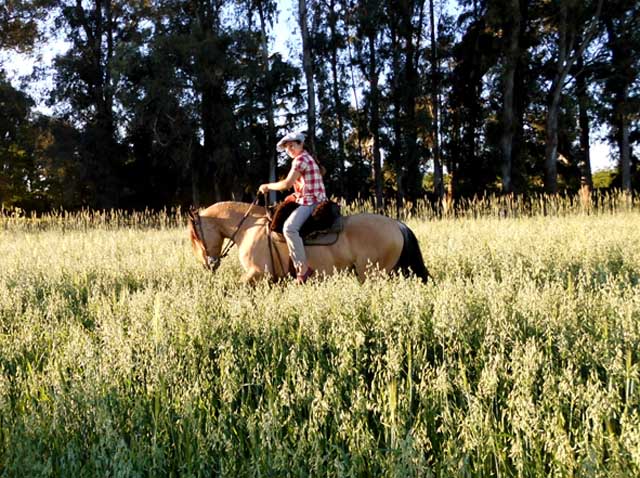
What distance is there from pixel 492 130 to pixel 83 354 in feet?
91.2

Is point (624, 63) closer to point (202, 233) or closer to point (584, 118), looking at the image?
point (584, 118)

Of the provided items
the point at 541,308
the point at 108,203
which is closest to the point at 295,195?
the point at 541,308

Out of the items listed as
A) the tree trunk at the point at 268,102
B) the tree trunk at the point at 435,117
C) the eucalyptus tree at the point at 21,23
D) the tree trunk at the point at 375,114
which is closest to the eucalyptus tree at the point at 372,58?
the tree trunk at the point at 375,114

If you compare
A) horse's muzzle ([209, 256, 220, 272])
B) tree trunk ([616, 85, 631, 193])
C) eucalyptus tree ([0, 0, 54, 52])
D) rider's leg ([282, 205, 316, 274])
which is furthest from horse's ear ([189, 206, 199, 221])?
eucalyptus tree ([0, 0, 54, 52])

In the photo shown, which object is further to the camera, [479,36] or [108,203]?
[108,203]

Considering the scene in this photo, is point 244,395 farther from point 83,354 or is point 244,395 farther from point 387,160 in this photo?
point 387,160

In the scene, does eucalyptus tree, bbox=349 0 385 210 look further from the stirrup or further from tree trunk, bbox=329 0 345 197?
the stirrup

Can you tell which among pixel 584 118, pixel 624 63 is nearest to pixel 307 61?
pixel 624 63

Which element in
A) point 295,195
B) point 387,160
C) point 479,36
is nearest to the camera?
point 295,195

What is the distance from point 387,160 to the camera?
28797mm

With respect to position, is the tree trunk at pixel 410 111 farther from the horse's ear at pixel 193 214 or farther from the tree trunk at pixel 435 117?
the horse's ear at pixel 193 214

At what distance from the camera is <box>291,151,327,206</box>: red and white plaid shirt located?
574 centimetres

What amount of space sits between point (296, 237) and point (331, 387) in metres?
3.28

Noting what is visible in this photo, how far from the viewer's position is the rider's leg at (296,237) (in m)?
5.67
